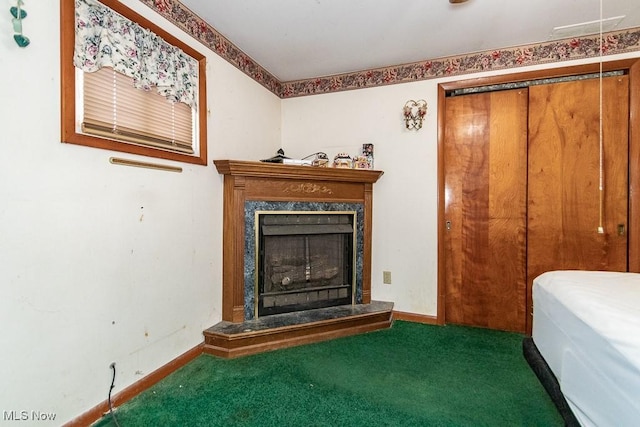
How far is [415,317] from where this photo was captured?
9.32 feet

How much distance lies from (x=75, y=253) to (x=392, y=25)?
7.85 ft

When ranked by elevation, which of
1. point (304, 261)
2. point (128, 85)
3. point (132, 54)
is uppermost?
point (132, 54)

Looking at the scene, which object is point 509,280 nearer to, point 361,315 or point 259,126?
point 361,315

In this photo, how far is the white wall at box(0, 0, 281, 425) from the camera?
1206mm

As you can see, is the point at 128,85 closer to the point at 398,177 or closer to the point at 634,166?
the point at 398,177

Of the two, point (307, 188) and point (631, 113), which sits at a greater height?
point (631, 113)

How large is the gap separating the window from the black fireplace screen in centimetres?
90

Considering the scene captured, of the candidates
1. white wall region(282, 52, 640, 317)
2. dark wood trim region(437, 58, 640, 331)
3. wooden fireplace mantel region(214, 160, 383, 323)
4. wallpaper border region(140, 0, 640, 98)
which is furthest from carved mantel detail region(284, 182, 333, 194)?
dark wood trim region(437, 58, 640, 331)

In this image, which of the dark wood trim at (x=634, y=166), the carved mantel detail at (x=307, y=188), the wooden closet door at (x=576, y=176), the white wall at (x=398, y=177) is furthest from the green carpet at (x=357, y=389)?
the carved mantel detail at (x=307, y=188)

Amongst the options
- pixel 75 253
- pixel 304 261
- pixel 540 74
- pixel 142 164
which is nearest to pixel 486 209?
pixel 540 74

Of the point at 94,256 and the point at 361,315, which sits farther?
the point at 361,315

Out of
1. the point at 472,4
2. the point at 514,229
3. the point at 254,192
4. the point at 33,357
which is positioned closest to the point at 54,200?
the point at 33,357

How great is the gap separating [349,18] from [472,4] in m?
0.79

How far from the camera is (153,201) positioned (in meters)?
1.82
